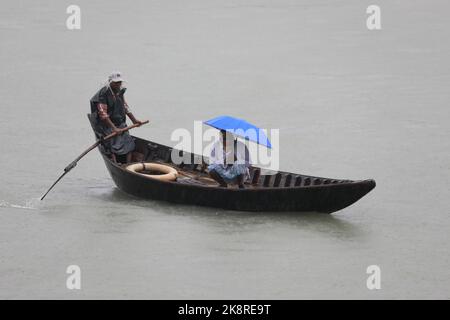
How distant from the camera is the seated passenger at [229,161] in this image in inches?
374

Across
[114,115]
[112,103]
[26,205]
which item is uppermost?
[112,103]

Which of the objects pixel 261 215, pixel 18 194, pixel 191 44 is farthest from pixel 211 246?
pixel 191 44

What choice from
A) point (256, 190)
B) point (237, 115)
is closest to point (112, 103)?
point (256, 190)

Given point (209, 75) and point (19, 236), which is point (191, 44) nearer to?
point (209, 75)

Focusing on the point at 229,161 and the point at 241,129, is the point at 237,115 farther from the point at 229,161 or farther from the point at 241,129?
the point at 241,129

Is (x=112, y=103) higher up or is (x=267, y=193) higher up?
(x=112, y=103)

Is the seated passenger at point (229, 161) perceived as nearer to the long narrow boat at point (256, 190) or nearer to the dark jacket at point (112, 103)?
the long narrow boat at point (256, 190)

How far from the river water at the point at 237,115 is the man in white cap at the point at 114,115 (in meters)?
0.47

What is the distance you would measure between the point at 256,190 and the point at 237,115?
4.27 m

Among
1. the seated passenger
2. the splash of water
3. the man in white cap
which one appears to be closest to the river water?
the splash of water

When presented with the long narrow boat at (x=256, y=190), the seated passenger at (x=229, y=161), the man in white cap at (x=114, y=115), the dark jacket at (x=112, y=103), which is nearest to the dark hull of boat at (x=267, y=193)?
the long narrow boat at (x=256, y=190)

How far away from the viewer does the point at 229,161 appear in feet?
31.2

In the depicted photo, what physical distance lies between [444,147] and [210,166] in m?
3.37

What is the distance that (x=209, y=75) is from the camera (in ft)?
50.2
